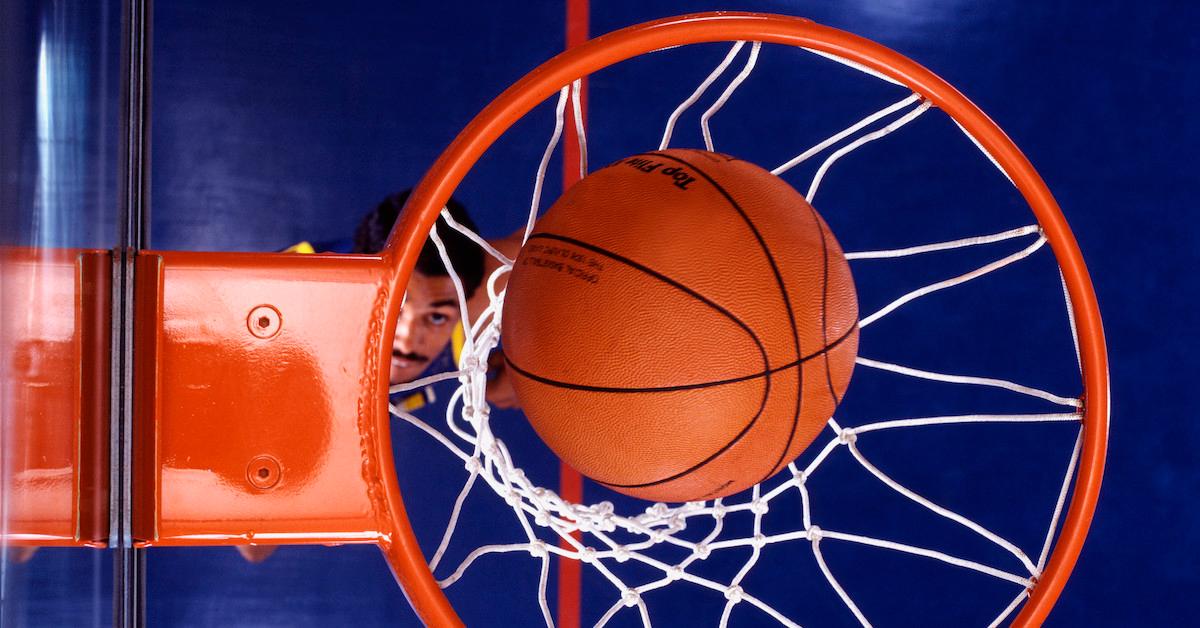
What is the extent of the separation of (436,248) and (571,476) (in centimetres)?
75

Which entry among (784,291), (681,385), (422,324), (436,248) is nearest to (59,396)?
(681,385)

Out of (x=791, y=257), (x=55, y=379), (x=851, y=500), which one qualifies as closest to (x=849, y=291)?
(x=791, y=257)

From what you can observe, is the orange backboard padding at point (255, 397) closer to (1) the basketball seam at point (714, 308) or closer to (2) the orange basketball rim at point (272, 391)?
(2) the orange basketball rim at point (272, 391)

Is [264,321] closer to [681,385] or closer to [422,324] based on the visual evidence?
[681,385]

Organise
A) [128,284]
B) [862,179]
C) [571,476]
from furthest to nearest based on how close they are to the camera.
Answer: [862,179]
[571,476]
[128,284]

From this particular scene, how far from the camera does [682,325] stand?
42.7 inches

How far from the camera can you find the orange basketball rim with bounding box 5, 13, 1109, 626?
1076mm

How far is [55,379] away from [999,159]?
1.15 meters

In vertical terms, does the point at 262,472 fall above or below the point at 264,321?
below

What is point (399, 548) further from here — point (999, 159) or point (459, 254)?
point (459, 254)

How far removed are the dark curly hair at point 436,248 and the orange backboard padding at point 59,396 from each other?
0.97 m

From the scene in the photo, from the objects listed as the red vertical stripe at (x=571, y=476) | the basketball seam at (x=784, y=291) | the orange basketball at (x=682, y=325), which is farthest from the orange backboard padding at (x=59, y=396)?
the red vertical stripe at (x=571, y=476)

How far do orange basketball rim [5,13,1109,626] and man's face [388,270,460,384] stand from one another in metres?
0.99

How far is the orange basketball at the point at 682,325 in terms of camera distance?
1.09 metres
